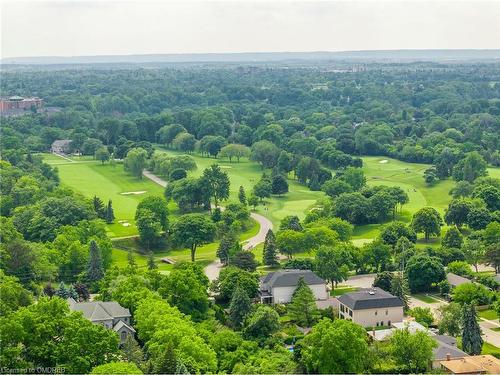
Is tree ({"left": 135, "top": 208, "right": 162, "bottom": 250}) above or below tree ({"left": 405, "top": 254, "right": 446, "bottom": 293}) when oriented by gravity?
below

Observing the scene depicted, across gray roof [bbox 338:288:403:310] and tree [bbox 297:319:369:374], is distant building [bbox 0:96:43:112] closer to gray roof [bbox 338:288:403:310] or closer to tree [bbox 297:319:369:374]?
gray roof [bbox 338:288:403:310]

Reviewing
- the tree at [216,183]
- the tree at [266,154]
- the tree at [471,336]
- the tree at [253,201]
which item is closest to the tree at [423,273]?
the tree at [471,336]

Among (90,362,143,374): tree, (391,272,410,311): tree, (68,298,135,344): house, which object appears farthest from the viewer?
(391,272,410,311): tree

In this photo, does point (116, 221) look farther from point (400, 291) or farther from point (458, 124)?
point (458, 124)

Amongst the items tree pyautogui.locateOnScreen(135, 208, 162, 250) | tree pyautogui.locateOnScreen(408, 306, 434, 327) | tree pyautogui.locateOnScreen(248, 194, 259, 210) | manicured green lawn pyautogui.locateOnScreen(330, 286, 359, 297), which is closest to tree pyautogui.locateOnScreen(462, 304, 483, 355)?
tree pyautogui.locateOnScreen(408, 306, 434, 327)

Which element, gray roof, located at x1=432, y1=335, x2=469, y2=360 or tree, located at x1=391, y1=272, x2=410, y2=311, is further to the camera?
tree, located at x1=391, y1=272, x2=410, y2=311

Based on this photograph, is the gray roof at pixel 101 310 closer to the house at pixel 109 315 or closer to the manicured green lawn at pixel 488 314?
the house at pixel 109 315

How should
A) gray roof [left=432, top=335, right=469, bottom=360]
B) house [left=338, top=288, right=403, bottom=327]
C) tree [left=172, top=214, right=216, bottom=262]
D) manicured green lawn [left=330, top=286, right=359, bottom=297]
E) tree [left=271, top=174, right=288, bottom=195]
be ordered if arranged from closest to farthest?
gray roof [left=432, top=335, right=469, bottom=360] < house [left=338, top=288, right=403, bottom=327] < manicured green lawn [left=330, top=286, right=359, bottom=297] < tree [left=172, top=214, right=216, bottom=262] < tree [left=271, top=174, right=288, bottom=195]

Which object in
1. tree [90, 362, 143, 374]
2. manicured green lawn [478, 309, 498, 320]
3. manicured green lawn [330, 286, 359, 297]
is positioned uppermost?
tree [90, 362, 143, 374]
